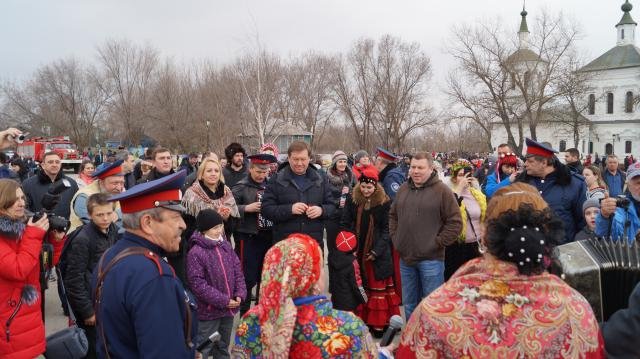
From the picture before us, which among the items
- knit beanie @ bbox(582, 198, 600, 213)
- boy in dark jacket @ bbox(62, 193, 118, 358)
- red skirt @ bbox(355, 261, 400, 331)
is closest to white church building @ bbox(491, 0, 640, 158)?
knit beanie @ bbox(582, 198, 600, 213)

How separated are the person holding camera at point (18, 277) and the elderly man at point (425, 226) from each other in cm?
341

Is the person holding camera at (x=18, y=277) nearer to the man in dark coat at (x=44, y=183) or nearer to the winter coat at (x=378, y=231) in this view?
the man in dark coat at (x=44, y=183)

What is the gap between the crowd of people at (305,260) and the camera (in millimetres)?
2076

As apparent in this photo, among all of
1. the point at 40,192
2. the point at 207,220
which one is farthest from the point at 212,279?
the point at 40,192

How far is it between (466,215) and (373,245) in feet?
4.85

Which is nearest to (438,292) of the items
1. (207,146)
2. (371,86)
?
(207,146)

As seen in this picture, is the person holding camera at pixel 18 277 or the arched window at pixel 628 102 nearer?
the person holding camera at pixel 18 277

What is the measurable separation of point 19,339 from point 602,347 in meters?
3.84

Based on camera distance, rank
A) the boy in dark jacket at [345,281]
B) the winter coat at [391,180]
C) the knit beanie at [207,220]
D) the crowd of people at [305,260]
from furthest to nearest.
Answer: the winter coat at [391,180] < the boy in dark jacket at [345,281] < the knit beanie at [207,220] < the crowd of people at [305,260]

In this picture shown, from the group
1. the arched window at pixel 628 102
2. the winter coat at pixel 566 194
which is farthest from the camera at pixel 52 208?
the arched window at pixel 628 102

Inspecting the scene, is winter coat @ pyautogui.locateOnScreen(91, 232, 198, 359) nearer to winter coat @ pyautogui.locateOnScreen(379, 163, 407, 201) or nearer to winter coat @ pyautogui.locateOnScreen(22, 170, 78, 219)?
winter coat @ pyautogui.locateOnScreen(22, 170, 78, 219)

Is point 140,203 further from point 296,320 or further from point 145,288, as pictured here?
point 296,320

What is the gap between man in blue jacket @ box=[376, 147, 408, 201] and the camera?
23.0 feet

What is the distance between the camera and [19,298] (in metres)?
3.55
